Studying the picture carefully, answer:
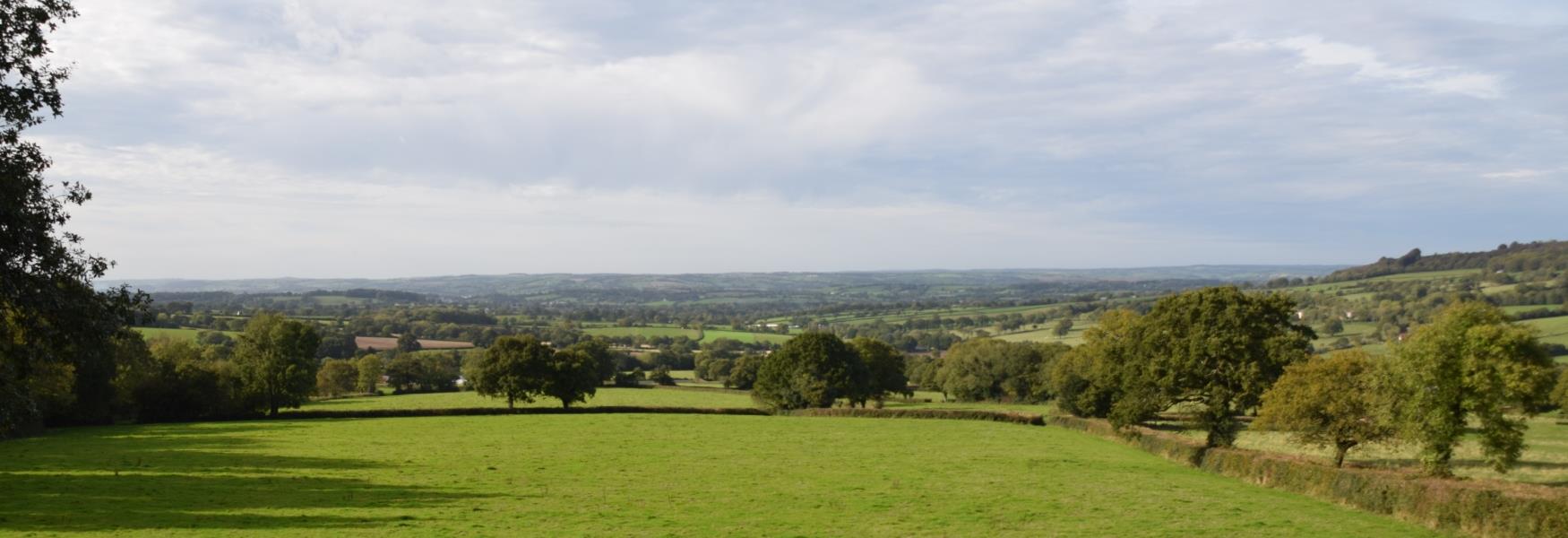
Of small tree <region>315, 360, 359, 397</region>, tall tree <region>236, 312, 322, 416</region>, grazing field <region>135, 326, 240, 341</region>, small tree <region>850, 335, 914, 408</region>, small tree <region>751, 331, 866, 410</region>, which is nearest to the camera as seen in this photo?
tall tree <region>236, 312, 322, 416</region>

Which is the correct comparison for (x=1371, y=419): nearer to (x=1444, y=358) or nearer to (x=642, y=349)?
(x=1444, y=358)

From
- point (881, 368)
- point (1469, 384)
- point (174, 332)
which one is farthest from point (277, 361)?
point (1469, 384)

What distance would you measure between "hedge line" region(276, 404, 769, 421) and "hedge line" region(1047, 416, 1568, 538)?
132 feet

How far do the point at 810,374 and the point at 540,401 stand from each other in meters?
24.1

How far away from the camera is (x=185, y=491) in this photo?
26750 millimetres

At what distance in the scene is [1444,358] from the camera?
38.7 meters

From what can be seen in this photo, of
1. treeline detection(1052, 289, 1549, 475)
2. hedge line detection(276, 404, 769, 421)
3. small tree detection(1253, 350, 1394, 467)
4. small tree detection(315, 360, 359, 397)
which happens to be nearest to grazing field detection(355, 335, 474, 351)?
small tree detection(315, 360, 359, 397)

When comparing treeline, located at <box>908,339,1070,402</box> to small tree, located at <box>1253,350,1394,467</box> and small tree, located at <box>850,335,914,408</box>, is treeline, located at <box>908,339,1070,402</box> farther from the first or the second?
small tree, located at <box>1253,350,1394,467</box>

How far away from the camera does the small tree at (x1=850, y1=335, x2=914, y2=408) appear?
276ft

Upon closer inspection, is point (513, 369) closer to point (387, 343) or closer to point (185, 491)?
point (185, 491)

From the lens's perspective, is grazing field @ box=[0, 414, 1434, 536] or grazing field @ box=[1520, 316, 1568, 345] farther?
grazing field @ box=[1520, 316, 1568, 345]

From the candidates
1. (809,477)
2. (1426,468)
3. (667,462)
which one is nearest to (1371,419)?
(1426,468)

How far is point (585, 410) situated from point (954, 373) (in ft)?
139

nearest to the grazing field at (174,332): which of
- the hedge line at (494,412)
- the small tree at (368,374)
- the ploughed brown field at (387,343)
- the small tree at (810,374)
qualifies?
the ploughed brown field at (387,343)
